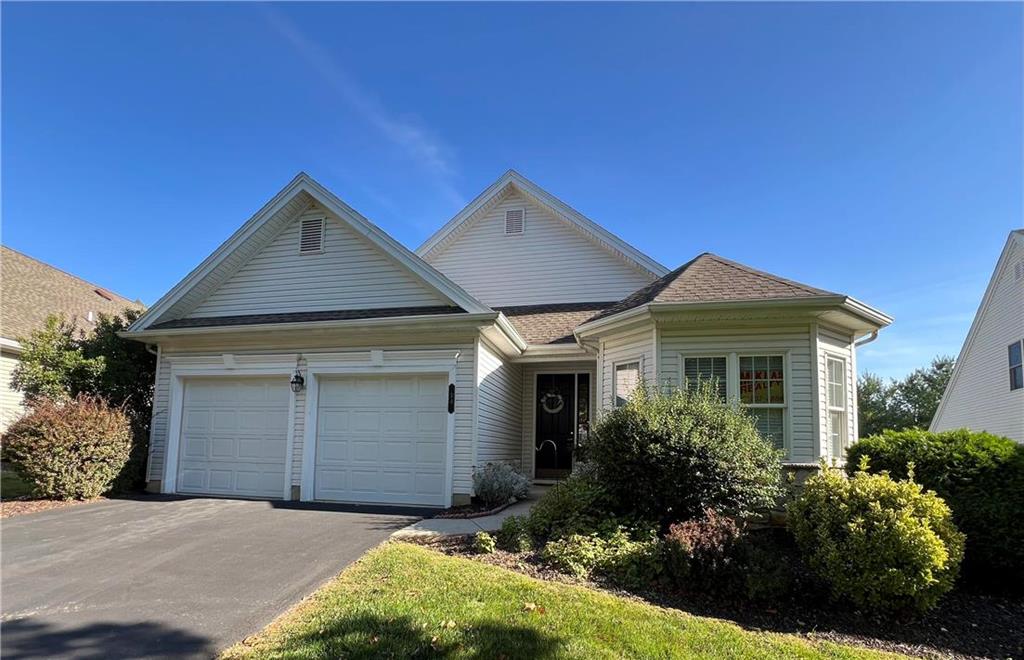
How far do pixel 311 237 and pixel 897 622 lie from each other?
438 inches

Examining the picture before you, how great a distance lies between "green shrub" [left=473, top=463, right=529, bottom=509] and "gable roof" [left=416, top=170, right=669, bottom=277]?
251 inches

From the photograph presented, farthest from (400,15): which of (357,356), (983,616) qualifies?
(983,616)

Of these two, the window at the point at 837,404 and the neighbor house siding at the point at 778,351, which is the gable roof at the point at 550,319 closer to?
the neighbor house siding at the point at 778,351

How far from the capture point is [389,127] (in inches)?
505

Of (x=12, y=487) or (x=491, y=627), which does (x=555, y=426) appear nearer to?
(x=491, y=627)

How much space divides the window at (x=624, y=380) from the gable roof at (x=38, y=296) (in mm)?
14074

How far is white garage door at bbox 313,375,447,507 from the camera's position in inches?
402

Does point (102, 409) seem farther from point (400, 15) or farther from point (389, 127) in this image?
point (400, 15)

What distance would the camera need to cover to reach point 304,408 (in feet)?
35.4

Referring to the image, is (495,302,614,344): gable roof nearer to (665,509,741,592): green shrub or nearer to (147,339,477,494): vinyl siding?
(147,339,477,494): vinyl siding

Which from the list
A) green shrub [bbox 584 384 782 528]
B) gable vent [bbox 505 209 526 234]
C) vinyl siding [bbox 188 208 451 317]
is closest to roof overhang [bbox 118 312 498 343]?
vinyl siding [bbox 188 208 451 317]

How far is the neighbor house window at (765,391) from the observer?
8.84m

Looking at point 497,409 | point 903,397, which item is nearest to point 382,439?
point 497,409

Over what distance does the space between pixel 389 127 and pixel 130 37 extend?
4994mm
